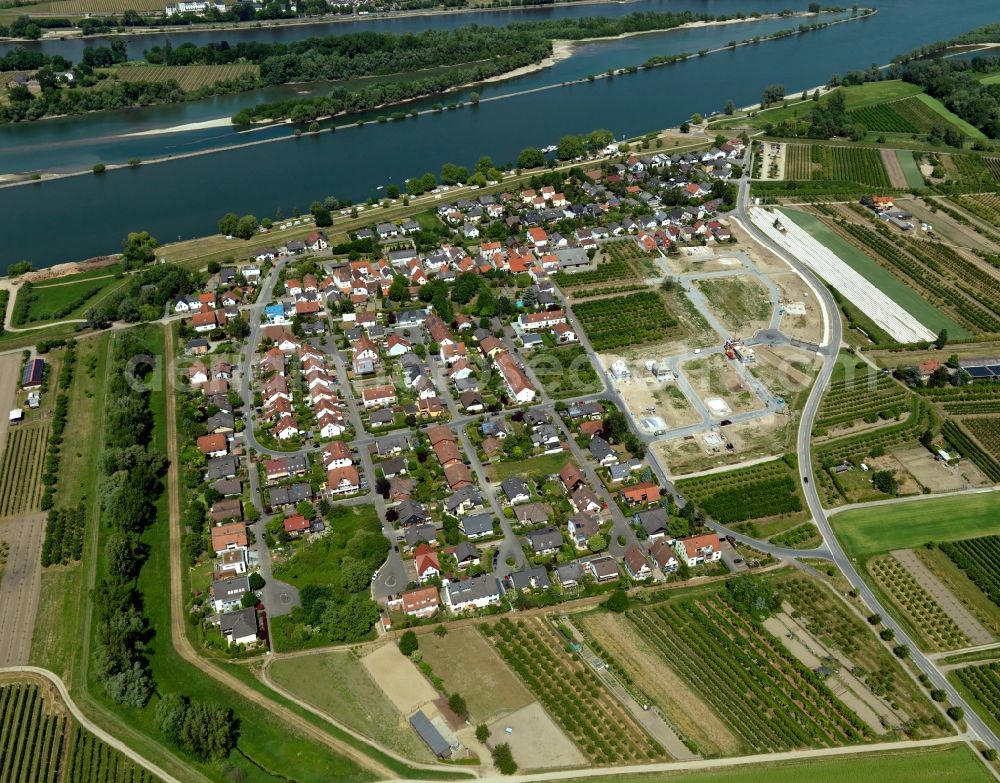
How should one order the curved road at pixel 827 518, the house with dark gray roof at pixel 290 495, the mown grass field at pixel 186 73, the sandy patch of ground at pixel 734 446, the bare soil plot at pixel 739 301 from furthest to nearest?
1. the mown grass field at pixel 186 73
2. the bare soil plot at pixel 739 301
3. the sandy patch of ground at pixel 734 446
4. the house with dark gray roof at pixel 290 495
5. the curved road at pixel 827 518

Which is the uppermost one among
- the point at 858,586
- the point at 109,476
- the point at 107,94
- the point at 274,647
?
the point at 107,94

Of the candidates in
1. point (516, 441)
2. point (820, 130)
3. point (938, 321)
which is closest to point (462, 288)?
point (516, 441)

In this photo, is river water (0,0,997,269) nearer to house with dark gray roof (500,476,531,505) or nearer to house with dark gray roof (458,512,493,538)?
house with dark gray roof (500,476,531,505)

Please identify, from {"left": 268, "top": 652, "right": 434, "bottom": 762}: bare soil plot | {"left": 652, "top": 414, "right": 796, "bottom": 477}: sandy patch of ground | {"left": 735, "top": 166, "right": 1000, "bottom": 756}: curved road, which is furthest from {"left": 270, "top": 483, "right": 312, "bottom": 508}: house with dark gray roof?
{"left": 735, "top": 166, "right": 1000, "bottom": 756}: curved road

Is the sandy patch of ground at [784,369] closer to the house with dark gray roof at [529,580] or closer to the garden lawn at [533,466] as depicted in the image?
the garden lawn at [533,466]

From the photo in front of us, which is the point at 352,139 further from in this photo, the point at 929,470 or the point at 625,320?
the point at 929,470

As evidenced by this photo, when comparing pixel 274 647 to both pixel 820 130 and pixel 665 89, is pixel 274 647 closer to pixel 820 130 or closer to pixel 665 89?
pixel 820 130

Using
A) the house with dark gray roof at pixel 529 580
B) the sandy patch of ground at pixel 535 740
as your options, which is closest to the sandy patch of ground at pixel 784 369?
the house with dark gray roof at pixel 529 580
